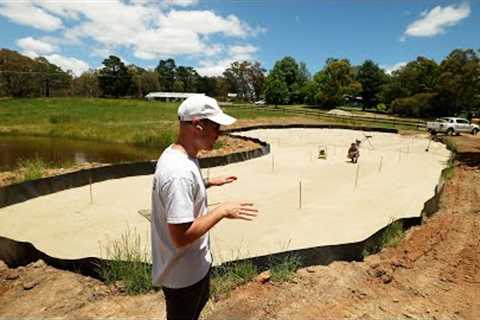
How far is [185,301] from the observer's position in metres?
1.78

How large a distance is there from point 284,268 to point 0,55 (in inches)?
2861

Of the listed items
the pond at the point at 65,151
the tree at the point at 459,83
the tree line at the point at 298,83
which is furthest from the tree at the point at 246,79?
the pond at the point at 65,151

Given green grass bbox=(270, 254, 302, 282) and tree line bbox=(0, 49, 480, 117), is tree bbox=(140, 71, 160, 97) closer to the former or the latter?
tree line bbox=(0, 49, 480, 117)

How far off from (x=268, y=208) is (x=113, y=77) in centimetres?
6328

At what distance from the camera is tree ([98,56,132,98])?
63281 millimetres

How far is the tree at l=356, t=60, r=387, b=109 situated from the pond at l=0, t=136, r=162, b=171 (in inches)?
1740

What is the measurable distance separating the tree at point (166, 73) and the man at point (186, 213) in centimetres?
8110

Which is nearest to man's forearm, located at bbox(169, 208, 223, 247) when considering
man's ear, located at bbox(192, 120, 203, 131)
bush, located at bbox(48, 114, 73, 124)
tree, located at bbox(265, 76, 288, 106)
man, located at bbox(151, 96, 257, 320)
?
man, located at bbox(151, 96, 257, 320)

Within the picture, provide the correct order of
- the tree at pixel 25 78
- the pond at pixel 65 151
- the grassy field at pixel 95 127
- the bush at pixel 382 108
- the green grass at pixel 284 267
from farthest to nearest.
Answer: the tree at pixel 25 78 → the bush at pixel 382 108 → the grassy field at pixel 95 127 → the pond at pixel 65 151 → the green grass at pixel 284 267

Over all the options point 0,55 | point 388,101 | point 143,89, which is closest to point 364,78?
point 388,101

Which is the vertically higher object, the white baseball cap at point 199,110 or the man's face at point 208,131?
the white baseball cap at point 199,110

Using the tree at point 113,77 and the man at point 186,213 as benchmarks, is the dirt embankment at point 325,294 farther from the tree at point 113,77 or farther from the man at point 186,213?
the tree at point 113,77

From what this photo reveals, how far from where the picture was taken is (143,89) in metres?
71.8

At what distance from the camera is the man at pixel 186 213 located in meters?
1.48
